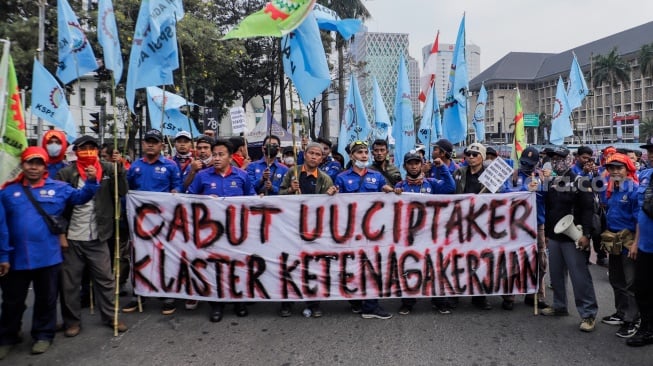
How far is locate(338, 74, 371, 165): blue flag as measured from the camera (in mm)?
10477

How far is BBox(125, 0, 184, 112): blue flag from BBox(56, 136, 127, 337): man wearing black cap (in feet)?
2.95

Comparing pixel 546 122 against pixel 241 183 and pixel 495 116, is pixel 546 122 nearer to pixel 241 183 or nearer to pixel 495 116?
A: pixel 495 116

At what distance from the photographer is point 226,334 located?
448cm

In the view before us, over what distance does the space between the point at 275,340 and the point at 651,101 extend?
94.3m

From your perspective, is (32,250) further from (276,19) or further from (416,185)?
(416,185)

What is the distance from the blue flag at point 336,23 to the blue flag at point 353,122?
4.14m

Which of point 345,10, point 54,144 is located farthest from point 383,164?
point 345,10

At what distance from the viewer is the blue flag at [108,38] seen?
15.5 ft

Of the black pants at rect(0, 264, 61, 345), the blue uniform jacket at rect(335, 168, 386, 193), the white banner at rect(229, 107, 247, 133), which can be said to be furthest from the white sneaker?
the white banner at rect(229, 107, 247, 133)

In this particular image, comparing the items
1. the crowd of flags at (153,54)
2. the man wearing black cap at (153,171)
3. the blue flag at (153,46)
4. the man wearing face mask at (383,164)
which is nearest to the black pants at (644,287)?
the man wearing face mask at (383,164)

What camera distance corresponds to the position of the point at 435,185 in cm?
559

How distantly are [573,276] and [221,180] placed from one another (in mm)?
3788

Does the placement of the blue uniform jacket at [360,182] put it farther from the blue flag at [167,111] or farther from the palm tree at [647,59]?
the palm tree at [647,59]

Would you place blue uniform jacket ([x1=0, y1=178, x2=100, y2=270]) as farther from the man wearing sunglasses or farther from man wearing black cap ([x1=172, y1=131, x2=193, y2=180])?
the man wearing sunglasses
